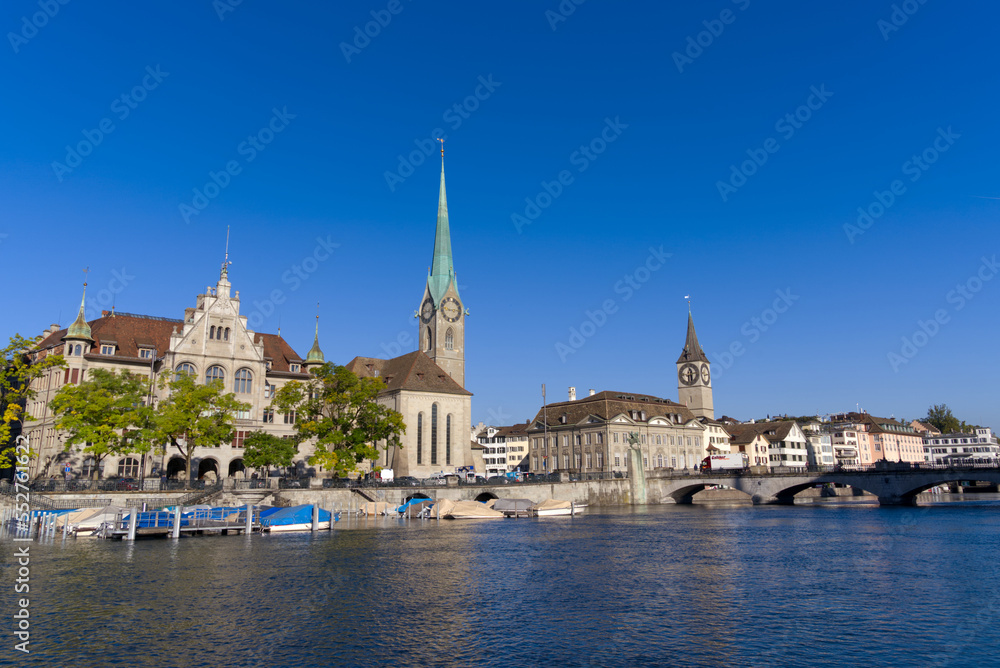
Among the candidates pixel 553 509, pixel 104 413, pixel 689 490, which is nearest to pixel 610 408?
pixel 689 490

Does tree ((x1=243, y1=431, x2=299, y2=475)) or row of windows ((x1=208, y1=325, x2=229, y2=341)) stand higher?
row of windows ((x1=208, y1=325, x2=229, y2=341))

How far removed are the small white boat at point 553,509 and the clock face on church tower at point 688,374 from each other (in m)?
90.4

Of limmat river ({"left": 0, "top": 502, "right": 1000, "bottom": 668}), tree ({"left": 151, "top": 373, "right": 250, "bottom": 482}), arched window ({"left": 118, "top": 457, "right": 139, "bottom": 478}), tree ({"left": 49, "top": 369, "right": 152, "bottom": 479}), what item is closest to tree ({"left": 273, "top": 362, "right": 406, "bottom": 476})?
tree ({"left": 151, "top": 373, "right": 250, "bottom": 482})

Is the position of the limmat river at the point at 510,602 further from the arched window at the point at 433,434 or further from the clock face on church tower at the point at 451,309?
the clock face on church tower at the point at 451,309

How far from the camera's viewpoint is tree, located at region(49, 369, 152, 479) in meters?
53.2

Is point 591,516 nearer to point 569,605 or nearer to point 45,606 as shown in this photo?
point 569,605

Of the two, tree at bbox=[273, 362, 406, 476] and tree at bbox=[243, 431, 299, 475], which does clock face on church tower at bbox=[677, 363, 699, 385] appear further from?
tree at bbox=[243, 431, 299, 475]

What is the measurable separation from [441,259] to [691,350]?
221 ft

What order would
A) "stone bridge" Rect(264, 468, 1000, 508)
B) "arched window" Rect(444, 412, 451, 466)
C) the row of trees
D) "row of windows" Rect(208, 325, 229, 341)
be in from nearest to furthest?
the row of trees < "stone bridge" Rect(264, 468, 1000, 508) < "row of windows" Rect(208, 325, 229, 341) < "arched window" Rect(444, 412, 451, 466)

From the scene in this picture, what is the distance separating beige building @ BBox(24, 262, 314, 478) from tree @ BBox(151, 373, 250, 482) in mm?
6423

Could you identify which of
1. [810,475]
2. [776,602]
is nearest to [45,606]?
[776,602]

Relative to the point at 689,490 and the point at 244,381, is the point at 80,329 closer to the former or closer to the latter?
the point at 244,381

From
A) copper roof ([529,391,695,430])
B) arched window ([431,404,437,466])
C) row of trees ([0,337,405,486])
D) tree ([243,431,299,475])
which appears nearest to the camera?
row of trees ([0,337,405,486])

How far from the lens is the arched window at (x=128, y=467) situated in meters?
64.2
